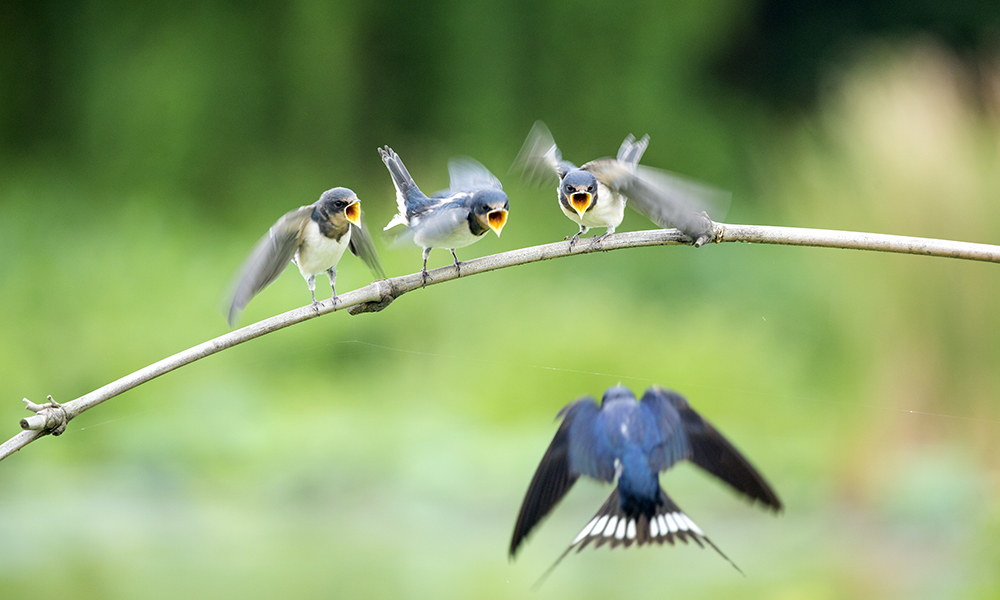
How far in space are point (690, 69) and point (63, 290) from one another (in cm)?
256

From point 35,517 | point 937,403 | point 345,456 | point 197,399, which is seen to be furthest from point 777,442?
point 35,517

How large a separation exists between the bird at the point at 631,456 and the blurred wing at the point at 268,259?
30 centimetres

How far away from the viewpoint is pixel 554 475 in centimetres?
93

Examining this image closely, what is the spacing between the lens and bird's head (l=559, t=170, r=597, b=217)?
3.33ft

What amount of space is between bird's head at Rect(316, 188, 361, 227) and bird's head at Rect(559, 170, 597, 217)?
22 cm

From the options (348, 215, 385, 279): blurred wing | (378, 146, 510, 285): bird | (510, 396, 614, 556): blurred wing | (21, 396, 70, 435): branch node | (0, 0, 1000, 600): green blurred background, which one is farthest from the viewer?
(0, 0, 1000, 600): green blurred background

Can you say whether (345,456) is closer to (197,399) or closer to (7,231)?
(197,399)

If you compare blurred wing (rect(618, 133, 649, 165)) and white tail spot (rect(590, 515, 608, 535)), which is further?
blurred wing (rect(618, 133, 649, 165))

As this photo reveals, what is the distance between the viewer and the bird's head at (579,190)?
39.9 inches

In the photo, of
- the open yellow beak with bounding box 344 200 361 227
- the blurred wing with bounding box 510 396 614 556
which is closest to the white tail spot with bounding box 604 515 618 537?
the blurred wing with bounding box 510 396 614 556

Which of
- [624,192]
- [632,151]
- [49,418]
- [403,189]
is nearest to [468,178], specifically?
[403,189]

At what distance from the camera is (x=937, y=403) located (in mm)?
2455

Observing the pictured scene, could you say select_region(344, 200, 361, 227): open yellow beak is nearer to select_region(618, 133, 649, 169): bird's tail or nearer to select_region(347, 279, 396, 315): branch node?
select_region(347, 279, 396, 315): branch node

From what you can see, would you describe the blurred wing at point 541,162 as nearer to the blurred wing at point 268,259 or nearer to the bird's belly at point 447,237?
the bird's belly at point 447,237
